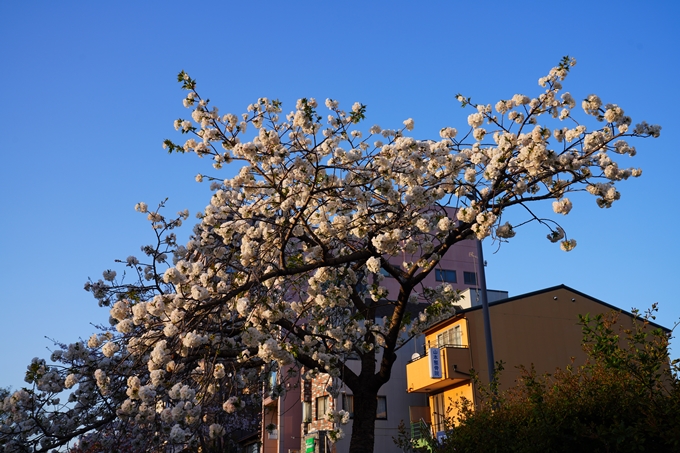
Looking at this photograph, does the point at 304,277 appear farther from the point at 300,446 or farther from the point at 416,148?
the point at 300,446

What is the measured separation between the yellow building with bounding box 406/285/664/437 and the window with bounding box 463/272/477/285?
22.4 meters

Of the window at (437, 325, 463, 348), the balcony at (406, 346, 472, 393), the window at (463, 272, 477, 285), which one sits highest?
the window at (463, 272, 477, 285)

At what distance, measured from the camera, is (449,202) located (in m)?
10.1

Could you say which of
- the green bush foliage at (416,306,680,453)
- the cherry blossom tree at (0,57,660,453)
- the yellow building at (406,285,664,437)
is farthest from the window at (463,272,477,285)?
the green bush foliage at (416,306,680,453)

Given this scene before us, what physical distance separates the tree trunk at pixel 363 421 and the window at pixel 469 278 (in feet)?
129

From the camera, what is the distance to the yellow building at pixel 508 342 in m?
24.0

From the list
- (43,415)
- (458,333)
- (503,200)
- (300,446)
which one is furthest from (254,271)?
(300,446)

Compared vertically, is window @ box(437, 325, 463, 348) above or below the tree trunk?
above

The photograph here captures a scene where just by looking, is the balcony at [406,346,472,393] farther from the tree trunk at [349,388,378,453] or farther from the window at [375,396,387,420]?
the tree trunk at [349,388,378,453]

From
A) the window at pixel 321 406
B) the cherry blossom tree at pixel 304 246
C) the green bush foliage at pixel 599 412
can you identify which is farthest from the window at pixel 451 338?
the green bush foliage at pixel 599 412

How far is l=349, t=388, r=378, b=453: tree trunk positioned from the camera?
10.3 meters

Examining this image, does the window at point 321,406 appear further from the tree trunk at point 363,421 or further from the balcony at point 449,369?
the tree trunk at point 363,421

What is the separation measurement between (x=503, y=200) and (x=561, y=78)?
2.14 metres

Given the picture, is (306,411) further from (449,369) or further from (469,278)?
(469,278)
